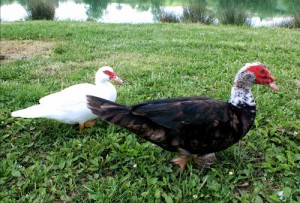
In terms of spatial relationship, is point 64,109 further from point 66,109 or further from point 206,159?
Answer: point 206,159

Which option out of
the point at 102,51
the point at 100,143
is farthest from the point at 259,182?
the point at 102,51

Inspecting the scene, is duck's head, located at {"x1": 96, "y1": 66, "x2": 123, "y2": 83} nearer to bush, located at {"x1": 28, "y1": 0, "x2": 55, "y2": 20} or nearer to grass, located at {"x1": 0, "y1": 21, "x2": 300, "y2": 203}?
grass, located at {"x1": 0, "y1": 21, "x2": 300, "y2": 203}

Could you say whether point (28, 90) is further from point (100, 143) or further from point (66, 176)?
point (66, 176)

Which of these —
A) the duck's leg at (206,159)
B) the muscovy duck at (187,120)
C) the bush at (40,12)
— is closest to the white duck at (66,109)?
the muscovy duck at (187,120)

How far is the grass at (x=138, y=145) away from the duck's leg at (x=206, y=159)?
6 cm

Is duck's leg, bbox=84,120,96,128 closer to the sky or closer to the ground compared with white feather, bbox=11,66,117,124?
closer to the ground

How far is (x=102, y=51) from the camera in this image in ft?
22.6

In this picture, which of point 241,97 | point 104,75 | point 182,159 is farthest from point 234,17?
point 182,159

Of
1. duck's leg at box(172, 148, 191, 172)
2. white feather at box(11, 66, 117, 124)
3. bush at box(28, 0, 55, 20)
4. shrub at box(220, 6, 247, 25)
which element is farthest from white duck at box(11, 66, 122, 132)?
bush at box(28, 0, 55, 20)

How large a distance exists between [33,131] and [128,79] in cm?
200

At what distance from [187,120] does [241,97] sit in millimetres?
605

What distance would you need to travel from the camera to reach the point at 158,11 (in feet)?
51.5

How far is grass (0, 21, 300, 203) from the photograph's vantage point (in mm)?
2674

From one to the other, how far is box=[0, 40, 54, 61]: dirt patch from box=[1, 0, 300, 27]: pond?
20.3 feet
